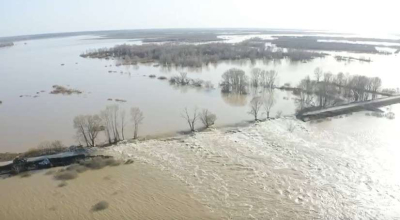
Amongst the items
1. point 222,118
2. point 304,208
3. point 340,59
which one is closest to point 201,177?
point 304,208

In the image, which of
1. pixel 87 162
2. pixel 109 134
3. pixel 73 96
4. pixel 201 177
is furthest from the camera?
pixel 73 96

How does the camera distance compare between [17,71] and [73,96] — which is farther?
[17,71]

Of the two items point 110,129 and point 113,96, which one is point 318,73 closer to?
point 113,96

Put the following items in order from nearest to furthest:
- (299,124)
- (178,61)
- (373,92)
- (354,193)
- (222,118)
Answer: (354,193) < (299,124) < (222,118) < (373,92) < (178,61)

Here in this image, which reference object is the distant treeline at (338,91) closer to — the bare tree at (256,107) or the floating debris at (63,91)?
the bare tree at (256,107)

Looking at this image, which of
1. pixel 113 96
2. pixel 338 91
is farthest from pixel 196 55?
pixel 338 91

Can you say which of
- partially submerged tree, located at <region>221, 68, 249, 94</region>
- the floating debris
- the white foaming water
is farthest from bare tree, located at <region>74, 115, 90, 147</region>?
partially submerged tree, located at <region>221, 68, 249, 94</region>

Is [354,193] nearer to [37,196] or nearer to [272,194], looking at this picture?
[272,194]
